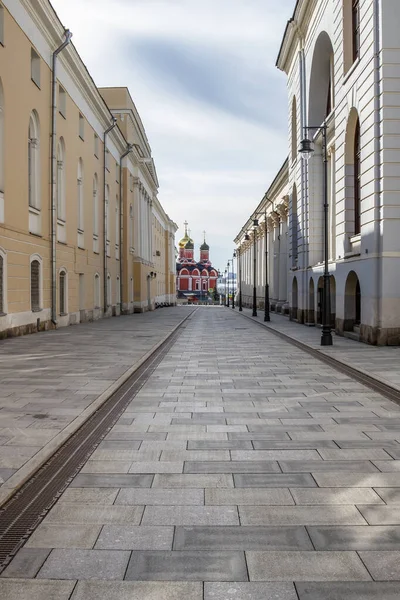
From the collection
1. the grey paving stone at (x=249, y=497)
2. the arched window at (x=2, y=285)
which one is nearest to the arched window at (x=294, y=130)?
the arched window at (x=2, y=285)

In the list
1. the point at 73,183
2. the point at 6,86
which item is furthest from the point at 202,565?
the point at 73,183

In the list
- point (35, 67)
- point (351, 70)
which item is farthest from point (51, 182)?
point (351, 70)

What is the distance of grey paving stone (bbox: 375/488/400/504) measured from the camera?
427 centimetres

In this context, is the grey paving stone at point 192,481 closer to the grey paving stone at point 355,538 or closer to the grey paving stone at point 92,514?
the grey paving stone at point 92,514

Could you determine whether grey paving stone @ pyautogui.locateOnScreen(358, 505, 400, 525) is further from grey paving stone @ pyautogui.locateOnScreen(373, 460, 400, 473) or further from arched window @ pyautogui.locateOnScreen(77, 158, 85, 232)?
arched window @ pyautogui.locateOnScreen(77, 158, 85, 232)

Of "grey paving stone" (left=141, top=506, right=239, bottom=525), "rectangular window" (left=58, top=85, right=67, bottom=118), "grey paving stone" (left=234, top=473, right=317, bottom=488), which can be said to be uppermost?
"rectangular window" (left=58, top=85, right=67, bottom=118)

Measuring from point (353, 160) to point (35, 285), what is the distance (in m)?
12.3

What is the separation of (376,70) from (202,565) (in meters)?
15.8

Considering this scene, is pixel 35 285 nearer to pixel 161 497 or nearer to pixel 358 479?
pixel 161 497

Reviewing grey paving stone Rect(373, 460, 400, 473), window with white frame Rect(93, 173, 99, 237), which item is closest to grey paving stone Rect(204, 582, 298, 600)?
grey paving stone Rect(373, 460, 400, 473)

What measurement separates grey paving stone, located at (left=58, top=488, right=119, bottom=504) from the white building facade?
12.8m

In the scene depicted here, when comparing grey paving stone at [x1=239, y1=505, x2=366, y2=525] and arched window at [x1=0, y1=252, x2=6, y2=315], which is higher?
arched window at [x1=0, y1=252, x2=6, y2=315]

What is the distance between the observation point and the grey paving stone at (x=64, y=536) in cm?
353

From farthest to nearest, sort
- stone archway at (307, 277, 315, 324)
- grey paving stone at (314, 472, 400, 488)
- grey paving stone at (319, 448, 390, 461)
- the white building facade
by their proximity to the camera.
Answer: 1. stone archway at (307, 277, 315, 324)
2. the white building facade
3. grey paving stone at (319, 448, 390, 461)
4. grey paving stone at (314, 472, 400, 488)
